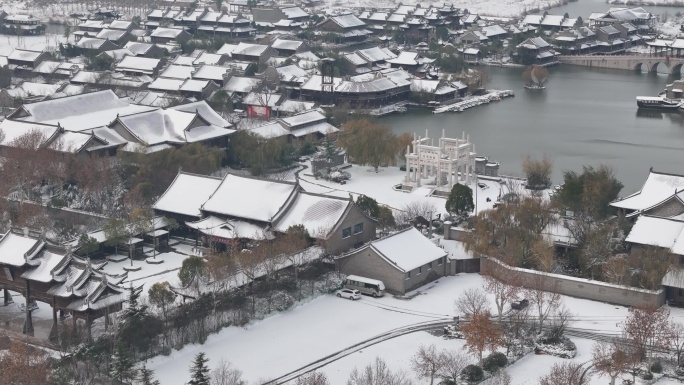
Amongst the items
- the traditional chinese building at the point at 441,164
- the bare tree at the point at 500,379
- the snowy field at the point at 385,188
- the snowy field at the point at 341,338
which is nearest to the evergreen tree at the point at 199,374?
the snowy field at the point at 341,338

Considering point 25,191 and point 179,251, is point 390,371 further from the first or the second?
point 25,191

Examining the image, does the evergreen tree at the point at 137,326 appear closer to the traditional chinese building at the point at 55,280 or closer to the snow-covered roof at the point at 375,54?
the traditional chinese building at the point at 55,280

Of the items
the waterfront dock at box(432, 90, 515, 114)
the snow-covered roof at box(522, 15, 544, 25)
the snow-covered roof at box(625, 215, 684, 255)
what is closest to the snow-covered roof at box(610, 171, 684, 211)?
the snow-covered roof at box(625, 215, 684, 255)

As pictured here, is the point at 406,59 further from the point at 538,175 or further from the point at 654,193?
the point at 654,193

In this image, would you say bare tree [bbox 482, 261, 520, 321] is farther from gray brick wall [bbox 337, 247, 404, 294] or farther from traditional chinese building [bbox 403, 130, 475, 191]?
traditional chinese building [bbox 403, 130, 475, 191]

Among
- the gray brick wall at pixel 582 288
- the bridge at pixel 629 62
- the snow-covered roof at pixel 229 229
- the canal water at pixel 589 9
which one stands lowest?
the canal water at pixel 589 9
